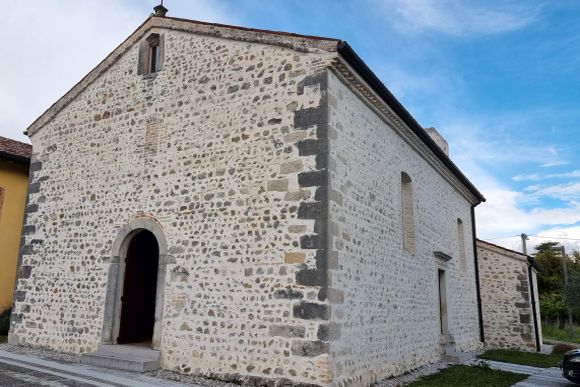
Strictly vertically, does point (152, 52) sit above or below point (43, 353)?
above

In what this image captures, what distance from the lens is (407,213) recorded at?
10.6 m

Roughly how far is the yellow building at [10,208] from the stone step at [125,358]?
17.2 feet

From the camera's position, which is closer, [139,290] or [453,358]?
[139,290]

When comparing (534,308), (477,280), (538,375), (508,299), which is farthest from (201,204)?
(534,308)

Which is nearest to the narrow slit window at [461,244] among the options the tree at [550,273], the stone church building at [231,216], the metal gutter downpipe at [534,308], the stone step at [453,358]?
the metal gutter downpipe at [534,308]

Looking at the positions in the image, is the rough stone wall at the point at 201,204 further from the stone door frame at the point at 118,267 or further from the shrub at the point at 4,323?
the shrub at the point at 4,323

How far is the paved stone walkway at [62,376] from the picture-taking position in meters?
6.38

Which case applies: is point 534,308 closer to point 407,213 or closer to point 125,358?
point 407,213

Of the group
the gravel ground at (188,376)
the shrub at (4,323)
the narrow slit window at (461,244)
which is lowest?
the gravel ground at (188,376)

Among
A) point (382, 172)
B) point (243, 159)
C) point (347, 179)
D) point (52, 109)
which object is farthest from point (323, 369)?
point (52, 109)

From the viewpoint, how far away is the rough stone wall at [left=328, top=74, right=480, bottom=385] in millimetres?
7141

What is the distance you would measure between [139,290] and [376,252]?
5026 mm

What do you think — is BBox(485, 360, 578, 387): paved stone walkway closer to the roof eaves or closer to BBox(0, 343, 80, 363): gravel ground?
the roof eaves

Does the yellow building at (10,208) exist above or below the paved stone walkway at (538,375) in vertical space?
above
